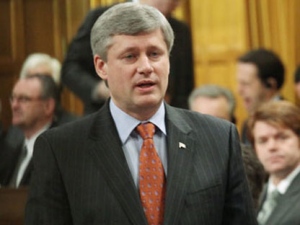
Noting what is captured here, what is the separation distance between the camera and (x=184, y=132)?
2.35m

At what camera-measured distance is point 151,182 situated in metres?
2.24

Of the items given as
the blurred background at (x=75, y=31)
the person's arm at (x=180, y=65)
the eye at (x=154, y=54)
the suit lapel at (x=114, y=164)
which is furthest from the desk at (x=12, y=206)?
the blurred background at (x=75, y=31)

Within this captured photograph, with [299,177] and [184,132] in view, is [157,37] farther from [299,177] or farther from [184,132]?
[299,177]

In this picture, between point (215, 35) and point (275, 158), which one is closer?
point (275, 158)

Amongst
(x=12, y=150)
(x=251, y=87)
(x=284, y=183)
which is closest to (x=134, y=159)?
(x=284, y=183)

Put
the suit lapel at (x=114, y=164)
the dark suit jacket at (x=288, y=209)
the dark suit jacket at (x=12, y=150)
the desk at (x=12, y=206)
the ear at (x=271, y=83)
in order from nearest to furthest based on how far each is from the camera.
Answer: the suit lapel at (x=114, y=164)
the dark suit jacket at (x=288, y=209)
the desk at (x=12, y=206)
the dark suit jacket at (x=12, y=150)
the ear at (x=271, y=83)

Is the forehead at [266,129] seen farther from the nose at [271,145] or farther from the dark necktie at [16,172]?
the dark necktie at [16,172]

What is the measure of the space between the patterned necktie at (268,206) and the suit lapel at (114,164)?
4.60 ft

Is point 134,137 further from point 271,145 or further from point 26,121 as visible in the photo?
point 26,121

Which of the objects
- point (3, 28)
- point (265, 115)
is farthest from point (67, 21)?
point (265, 115)

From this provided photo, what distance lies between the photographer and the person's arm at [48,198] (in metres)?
2.23

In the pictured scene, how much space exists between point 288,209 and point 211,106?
1.62 m

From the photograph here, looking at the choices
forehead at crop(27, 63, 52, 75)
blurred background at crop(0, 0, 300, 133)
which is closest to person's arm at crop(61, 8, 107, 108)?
forehead at crop(27, 63, 52, 75)

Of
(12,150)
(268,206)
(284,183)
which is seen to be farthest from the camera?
(12,150)
